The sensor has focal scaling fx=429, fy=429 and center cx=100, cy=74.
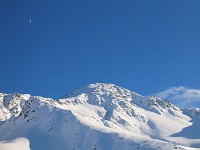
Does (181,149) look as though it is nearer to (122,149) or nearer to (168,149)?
(168,149)

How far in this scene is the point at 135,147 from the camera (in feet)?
648

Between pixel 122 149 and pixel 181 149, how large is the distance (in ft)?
91.3

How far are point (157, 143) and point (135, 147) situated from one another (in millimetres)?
10363

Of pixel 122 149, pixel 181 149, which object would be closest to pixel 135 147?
pixel 122 149

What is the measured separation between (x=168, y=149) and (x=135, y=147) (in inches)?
636

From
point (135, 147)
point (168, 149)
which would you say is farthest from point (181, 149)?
point (135, 147)

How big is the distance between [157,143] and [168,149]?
31.4 ft

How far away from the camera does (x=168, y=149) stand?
7451 inches

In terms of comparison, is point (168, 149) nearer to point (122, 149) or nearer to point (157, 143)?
point (157, 143)

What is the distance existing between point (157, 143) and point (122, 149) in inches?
648

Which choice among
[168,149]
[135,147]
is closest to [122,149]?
[135,147]

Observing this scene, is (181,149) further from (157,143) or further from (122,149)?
(122,149)

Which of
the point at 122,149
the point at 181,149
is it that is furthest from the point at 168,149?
the point at 122,149

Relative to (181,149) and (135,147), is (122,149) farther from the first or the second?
(181,149)
